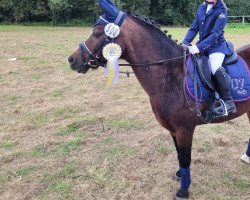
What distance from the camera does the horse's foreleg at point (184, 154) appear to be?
4.14 meters

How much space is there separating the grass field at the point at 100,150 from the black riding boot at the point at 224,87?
4.17 ft

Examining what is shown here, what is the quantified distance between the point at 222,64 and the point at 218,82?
1.02 ft

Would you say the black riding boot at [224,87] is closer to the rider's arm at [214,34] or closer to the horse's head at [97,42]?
the rider's arm at [214,34]

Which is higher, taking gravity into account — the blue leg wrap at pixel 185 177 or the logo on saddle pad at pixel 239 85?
the logo on saddle pad at pixel 239 85

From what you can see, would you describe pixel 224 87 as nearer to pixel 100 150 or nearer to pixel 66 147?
pixel 100 150

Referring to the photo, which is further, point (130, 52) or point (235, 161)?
point (235, 161)

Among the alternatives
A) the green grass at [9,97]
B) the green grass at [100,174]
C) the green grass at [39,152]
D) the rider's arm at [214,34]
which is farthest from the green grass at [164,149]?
the green grass at [9,97]

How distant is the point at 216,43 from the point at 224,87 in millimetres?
564

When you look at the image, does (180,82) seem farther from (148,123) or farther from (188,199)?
(148,123)

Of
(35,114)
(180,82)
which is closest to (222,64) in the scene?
(180,82)

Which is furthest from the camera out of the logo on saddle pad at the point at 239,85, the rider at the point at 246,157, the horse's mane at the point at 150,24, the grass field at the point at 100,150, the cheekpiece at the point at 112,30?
the rider at the point at 246,157

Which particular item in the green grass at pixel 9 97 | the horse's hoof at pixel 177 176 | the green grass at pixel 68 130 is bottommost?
the green grass at pixel 9 97

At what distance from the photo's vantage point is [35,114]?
7.50 metres

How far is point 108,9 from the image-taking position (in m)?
3.66
